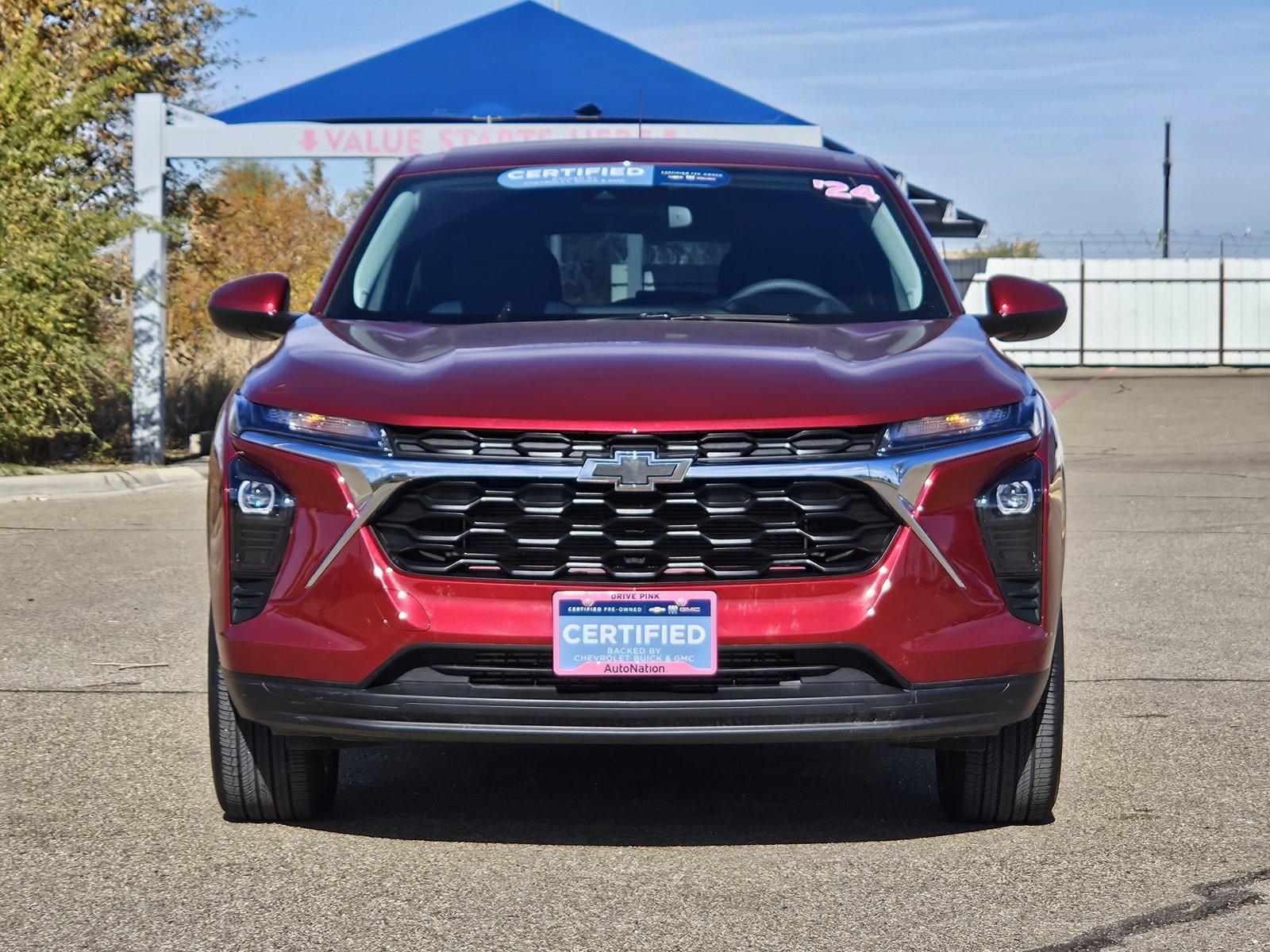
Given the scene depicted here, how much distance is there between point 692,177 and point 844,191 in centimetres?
47

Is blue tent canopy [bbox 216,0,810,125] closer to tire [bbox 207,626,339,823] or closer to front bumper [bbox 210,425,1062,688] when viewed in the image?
tire [bbox 207,626,339,823]

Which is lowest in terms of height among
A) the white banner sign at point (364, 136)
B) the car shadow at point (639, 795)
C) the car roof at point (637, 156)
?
the car shadow at point (639, 795)

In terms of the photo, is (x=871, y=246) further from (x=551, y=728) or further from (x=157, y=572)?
(x=157, y=572)

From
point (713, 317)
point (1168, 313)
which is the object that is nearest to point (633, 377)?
point (713, 317)

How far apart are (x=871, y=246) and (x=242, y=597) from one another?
7.62 feet

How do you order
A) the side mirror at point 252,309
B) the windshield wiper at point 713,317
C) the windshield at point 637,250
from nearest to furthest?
1. the windshield wiper at point 713,317
2. the windshield at point 637,250
3. the side mirror at point 252,309

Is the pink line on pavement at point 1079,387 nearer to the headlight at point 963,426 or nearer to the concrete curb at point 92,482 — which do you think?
the concrete curb at point 92,482

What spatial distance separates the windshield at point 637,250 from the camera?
5.22 m

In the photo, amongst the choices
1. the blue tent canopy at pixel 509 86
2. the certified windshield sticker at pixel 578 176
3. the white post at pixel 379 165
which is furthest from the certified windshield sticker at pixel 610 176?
the blue tent canopy at pixel 509 86

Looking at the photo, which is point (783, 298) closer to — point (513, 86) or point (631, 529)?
point (631, 529)

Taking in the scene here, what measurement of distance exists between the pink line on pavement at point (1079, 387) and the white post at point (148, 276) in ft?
42.2

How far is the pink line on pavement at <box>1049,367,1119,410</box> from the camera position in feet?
88.7

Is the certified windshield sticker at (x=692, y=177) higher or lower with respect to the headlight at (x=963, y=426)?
higher

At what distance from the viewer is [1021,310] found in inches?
212
